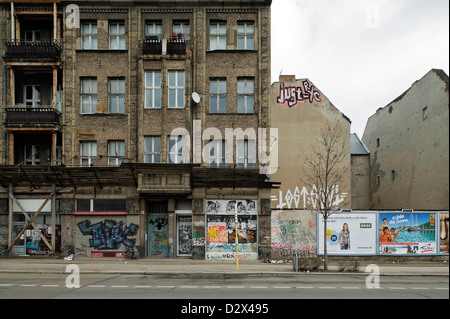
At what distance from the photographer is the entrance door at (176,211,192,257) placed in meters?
23.8

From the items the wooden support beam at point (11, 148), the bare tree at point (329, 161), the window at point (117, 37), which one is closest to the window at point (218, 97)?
the window at point (117, 37)

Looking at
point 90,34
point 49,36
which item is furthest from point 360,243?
point 49,36

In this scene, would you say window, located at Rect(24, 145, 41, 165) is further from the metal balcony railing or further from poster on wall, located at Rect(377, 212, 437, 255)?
poster on wall, located at Rect(377, 212, 437, 255)

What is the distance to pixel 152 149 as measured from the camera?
24.0 metres

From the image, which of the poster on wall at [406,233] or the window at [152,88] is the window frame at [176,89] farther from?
the poster on wall at [406,233]

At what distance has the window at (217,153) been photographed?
78.4 ft

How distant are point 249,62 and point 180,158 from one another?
6851 millimetres

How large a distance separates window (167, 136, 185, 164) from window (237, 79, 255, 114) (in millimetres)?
3880

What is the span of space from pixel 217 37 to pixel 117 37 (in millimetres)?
5874

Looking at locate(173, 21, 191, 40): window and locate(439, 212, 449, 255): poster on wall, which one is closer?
locate(439, 212, 449, 255): poster on wall

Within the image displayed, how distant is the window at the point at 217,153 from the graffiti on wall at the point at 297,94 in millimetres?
7984

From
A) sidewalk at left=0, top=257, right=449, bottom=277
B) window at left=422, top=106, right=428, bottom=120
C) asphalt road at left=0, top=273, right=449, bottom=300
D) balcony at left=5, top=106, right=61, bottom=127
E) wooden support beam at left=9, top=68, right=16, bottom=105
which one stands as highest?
wooden support beam at left=9, top=68, right=16, bottom=105

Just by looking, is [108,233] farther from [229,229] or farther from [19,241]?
[229,229]

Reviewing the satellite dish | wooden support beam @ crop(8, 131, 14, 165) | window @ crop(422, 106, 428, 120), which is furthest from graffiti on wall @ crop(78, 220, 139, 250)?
window @ crop(422, 106, 428, 120)
